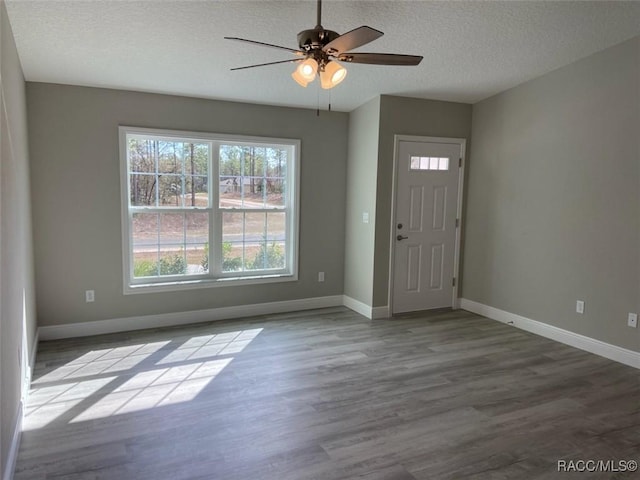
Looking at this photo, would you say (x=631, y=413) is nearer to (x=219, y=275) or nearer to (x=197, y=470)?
(x=197, y=470)

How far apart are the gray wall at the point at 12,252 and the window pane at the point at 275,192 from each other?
234 centimetres

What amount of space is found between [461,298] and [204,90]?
3.88m

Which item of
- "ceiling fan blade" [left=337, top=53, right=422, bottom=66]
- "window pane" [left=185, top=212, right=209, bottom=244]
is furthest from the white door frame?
"ceiling fan blade" [left=337, top=53, right=422, bottom=66]

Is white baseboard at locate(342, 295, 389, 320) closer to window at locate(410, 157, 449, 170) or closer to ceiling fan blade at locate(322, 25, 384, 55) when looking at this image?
window at locate(410, 157, 449, 170)

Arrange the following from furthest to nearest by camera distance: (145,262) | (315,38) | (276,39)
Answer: (145,262)
(276,39)
(315,38)

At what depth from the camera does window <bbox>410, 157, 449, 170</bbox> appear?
4.84m

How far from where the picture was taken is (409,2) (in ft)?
8.87

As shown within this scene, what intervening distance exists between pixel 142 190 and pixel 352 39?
299 cm

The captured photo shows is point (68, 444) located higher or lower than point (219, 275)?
lower

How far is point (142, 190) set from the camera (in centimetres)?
430

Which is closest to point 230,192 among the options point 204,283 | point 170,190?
point 170,190

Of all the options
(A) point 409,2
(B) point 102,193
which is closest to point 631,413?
(A) point 409,2

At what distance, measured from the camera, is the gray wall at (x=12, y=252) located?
2072 mm

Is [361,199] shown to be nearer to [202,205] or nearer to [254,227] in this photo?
[254,227]
